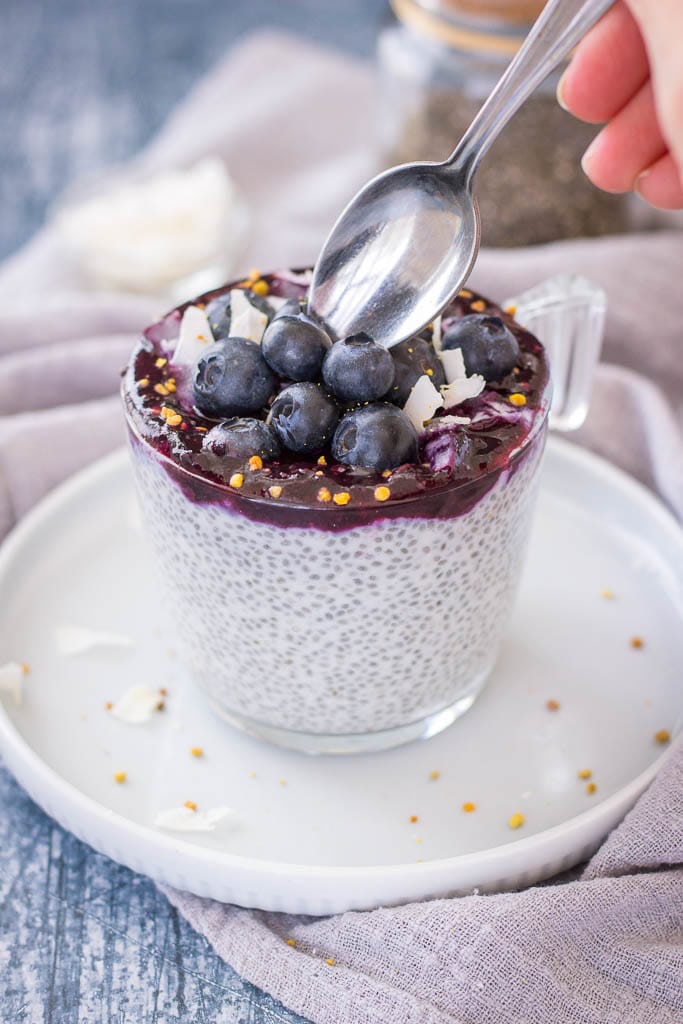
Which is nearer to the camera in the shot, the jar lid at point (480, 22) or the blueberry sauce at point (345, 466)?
the blueberry sauce at point (345, 466)

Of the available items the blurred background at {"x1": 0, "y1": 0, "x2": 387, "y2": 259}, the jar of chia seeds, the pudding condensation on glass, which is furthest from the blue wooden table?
the jar of chia seeds

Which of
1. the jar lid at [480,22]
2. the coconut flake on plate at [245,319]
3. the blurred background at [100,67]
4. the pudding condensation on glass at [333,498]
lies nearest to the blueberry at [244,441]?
the pudding condensation on glass at [333,498]

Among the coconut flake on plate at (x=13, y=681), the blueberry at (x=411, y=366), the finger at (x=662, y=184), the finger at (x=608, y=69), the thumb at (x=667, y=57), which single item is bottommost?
the coconut flake on plate at (x=13, y=681)

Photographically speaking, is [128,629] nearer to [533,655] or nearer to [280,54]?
[533,655]

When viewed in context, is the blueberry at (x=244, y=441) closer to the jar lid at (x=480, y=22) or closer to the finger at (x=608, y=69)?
the finger at (x=608, y=69)

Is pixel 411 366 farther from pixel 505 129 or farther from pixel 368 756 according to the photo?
pixel 505 129

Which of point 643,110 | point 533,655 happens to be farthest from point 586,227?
point 533,655
